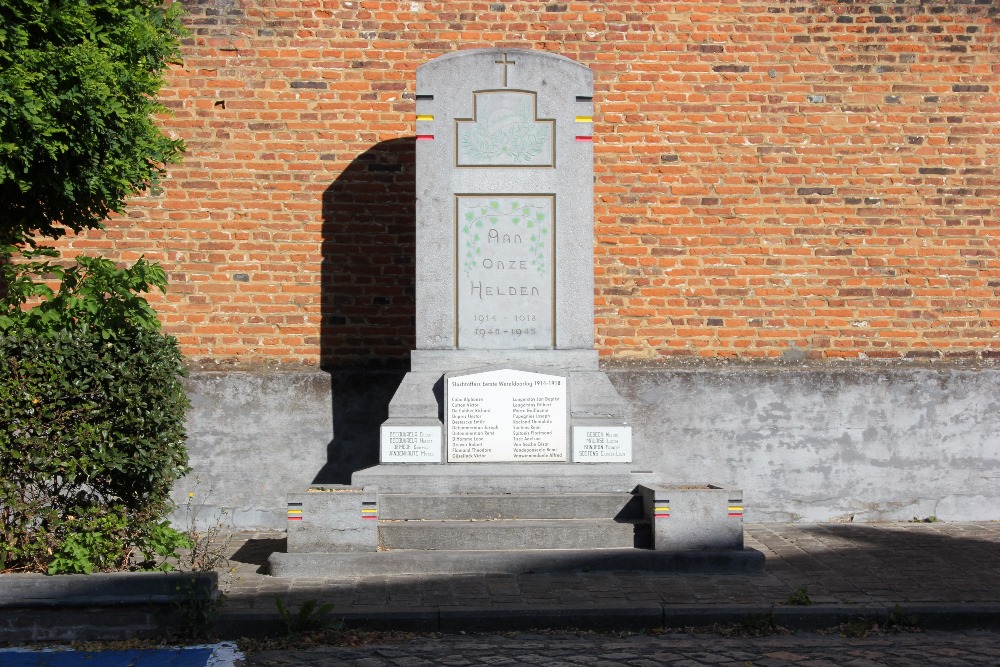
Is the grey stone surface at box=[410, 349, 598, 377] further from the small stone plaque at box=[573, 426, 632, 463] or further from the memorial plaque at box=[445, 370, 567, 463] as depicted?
the small stone plaque at box=[573, 426, 632, 463]

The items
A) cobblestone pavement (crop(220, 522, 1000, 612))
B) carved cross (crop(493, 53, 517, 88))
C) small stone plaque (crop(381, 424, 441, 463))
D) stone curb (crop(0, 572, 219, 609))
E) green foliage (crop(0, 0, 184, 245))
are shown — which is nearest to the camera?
stone curb (crop(0, 572, 219, 609))

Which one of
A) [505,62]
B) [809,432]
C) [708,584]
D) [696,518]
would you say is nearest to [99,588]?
[708,584]

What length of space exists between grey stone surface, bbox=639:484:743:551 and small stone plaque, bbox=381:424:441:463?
1810 mm

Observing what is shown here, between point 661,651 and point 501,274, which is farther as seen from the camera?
point 501,274

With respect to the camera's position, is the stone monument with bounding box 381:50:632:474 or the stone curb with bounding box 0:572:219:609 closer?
the stone curb with bounding box 0:572:219:609

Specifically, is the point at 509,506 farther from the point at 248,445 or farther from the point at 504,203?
the point at 248,445

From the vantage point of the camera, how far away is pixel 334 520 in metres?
7.66

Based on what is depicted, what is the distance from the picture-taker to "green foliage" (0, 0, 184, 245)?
260 inches

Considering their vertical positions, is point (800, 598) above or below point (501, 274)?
below

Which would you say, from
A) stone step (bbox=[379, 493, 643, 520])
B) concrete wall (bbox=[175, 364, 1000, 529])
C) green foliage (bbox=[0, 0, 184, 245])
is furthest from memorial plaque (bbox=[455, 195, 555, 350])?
green foliage (bbox=[0, 0, 184, 245])

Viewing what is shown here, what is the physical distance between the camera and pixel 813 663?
19.0ft

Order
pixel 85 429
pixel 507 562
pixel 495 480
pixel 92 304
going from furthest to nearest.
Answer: pixel 495 480 < pixel 507 562 < pixel 92 304 < pixel 85 429

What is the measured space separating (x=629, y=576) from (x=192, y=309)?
494 centimetres

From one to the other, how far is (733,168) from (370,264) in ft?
11.8
